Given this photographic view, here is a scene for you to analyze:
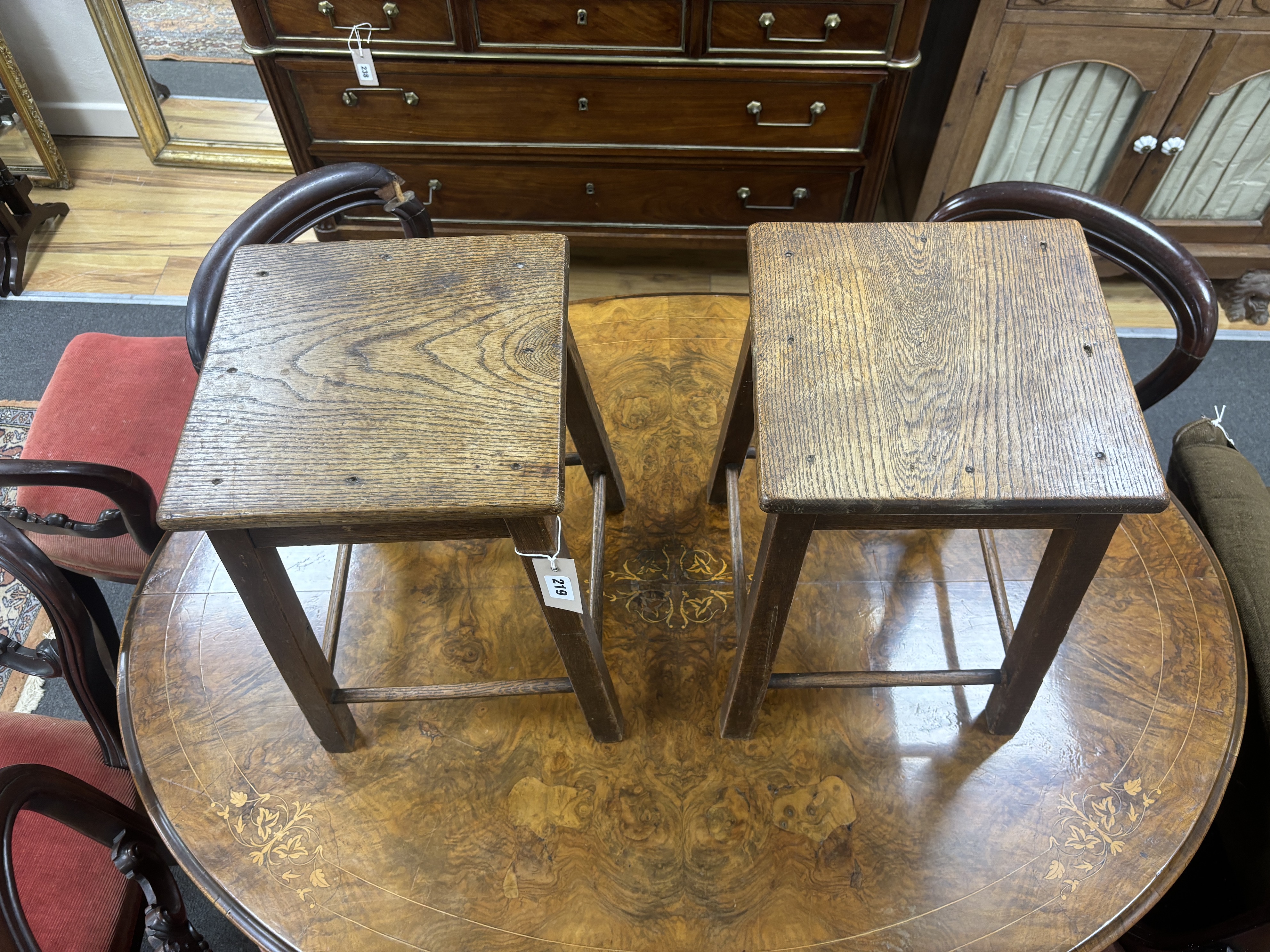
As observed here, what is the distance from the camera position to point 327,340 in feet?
3.01

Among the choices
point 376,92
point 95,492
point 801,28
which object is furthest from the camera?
point 376,92

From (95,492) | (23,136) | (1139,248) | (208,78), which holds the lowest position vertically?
(23,136)

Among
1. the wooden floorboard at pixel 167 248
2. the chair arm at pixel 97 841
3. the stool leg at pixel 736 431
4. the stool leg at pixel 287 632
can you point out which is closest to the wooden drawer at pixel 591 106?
the wooden floorboard at pixel 167 248

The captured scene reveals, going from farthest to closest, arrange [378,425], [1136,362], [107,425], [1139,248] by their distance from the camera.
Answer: [1136,362]
[107,425]
[1139,248]
[378,425]

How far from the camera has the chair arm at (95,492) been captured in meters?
1.16

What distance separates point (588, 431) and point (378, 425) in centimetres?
39

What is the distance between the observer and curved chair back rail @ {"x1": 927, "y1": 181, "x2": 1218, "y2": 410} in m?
1.14

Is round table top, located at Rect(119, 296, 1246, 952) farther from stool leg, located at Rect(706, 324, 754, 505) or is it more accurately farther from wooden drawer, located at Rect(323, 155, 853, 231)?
wooden drawer, located at Rect(323, 155, 853, 231)

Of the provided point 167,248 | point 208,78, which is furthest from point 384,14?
point 167,248

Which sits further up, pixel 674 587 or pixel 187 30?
pixel 674 587

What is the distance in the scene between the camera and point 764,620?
930 millimetres

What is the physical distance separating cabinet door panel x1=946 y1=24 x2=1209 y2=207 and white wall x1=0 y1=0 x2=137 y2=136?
2.54 m

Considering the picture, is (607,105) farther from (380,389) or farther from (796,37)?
(380,389)

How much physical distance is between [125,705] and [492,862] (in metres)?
0.51
